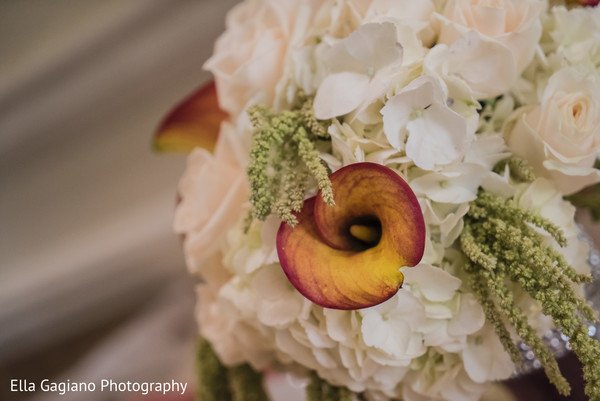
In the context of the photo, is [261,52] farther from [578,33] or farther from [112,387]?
Answer: [112,387]

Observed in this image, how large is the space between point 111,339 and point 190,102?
622 mm

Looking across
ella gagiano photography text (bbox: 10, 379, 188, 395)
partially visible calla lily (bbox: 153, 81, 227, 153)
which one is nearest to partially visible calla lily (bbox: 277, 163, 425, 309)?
partially visible calla lily (bbox: 153, 81, 227, 153)

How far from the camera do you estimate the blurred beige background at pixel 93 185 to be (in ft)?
2.96

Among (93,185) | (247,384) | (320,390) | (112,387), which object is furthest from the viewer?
(93,185)

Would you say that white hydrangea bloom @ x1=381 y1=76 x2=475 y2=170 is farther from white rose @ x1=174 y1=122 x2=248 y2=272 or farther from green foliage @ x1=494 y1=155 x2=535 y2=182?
white rose @ x1=174 y1=122 x2=248 y2=272

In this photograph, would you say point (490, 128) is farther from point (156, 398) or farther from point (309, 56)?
point (156, 398)

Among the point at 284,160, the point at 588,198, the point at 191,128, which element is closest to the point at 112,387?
the point at 191,128

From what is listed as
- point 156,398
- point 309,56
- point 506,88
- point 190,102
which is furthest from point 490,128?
point 156,398

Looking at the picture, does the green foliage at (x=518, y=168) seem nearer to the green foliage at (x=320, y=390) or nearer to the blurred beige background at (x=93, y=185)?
the green foliage at (x=320, y=390)

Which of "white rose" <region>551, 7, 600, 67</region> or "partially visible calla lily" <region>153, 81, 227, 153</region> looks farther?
"partially visible calla lily" <region>153, 81, 227, 153</region>

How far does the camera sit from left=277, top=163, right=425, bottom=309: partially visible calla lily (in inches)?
12.0

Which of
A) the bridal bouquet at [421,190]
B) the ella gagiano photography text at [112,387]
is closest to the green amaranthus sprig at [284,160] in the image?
the bridal bouquet at [421,190]

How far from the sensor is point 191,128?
0.57 m

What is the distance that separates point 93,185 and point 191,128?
612mm
